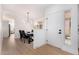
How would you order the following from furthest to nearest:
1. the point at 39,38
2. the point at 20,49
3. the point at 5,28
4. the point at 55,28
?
1. the point at 39,38
2. the point at 55,28
3. the point at 20,49
4. the point at 5,28

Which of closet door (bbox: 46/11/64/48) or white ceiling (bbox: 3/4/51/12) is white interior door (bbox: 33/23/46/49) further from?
white ceiling (bbox: 3/4/51/12)

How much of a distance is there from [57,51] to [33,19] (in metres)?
1.08

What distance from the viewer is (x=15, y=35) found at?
3365mm

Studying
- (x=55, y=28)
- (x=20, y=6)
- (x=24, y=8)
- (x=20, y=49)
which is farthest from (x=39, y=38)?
(x=20, y=6)

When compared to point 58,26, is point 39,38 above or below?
below

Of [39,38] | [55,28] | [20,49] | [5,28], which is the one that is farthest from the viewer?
[39,38]

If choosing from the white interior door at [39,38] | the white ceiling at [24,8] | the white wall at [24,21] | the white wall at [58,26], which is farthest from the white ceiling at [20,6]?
the white interior door at [39,38]

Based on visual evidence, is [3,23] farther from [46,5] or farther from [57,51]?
[57,51]

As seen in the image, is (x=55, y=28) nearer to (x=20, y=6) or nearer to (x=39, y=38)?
(x=39, y=38)

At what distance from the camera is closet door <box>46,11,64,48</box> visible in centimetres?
348

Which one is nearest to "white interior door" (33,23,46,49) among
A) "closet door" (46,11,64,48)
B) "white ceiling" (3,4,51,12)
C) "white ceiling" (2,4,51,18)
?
"closet door" (46,11,64,48)

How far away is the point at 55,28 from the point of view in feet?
11.5

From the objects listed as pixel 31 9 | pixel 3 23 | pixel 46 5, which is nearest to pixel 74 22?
pixel 46 5

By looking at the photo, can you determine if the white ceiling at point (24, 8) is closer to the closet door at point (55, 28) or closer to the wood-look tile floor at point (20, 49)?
the closet door at point (55, 28)
